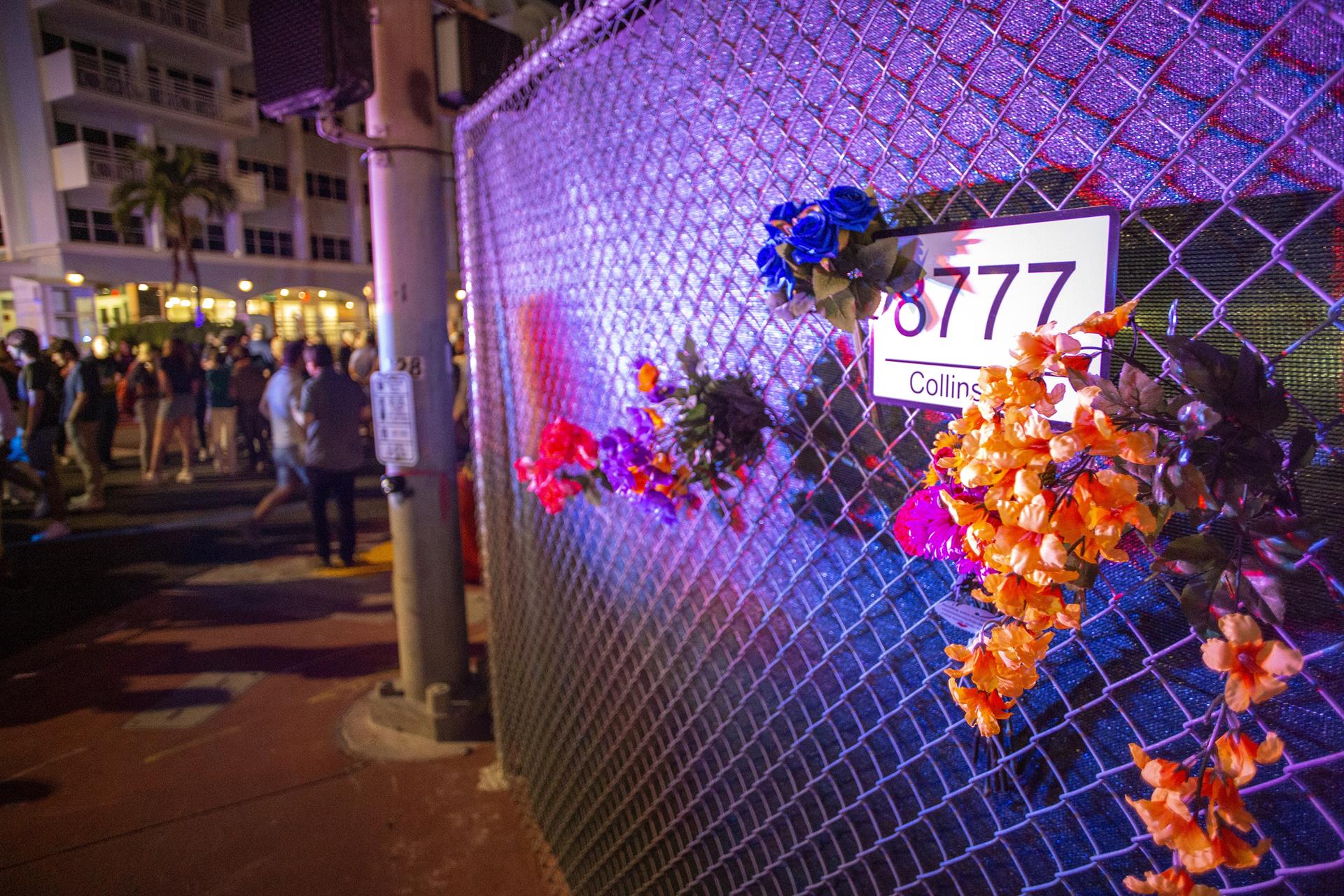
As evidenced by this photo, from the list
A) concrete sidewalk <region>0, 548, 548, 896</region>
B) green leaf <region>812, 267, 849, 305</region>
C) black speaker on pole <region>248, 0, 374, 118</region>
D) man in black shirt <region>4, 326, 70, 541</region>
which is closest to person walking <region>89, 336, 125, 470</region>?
man in black shirt <region>4, 326, 70, 541</region>

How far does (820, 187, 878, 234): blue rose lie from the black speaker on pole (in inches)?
98.4

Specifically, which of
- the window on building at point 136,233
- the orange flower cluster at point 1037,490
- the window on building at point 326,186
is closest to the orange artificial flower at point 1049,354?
the orange flower cluster at point 1037,490

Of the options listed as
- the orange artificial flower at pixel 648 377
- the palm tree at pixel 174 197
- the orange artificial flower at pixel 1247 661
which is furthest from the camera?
the palm tree at pixel 174 197

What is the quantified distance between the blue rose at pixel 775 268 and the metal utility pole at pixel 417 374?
250cm

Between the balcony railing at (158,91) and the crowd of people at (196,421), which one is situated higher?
the balcony railing at (158,91)

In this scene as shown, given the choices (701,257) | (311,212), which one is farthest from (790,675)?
(311,212)

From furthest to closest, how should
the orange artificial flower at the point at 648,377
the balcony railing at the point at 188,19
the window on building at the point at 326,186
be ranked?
the window on building at the point at 326,186
the balcony railing at the point at 188,19
the orange artificial flower at the point at 648,377

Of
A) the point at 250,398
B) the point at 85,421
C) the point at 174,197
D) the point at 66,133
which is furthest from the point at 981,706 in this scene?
the point at 66,133

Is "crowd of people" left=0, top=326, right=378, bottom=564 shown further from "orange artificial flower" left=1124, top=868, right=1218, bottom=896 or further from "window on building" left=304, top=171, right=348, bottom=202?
"window on building" left=304, top=171, right=348, bottom=202

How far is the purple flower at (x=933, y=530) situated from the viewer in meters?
1.12

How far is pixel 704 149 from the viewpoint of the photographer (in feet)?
6.21

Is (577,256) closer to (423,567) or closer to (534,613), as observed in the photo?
(534,613)

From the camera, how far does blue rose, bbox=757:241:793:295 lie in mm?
1335

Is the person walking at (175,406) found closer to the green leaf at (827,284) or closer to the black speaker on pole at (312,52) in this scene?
the black speaker on pole at (312,52)
